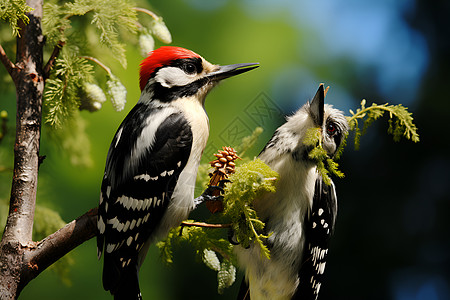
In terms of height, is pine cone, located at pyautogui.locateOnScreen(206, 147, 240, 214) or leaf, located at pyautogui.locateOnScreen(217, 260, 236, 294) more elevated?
pine cone, located at pyautogui.locateOnScreen(206, 147, 240, 214)

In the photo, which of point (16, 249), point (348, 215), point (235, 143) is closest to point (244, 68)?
point (235, 143)

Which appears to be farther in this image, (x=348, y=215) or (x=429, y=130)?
(x=429, y=130)

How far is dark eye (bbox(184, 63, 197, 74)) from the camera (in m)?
1.85

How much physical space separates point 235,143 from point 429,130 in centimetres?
455

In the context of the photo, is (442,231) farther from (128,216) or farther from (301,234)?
(128,216)

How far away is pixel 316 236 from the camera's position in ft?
6.68

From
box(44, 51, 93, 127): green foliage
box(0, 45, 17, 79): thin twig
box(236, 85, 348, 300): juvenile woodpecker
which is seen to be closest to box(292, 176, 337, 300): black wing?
box(236, 85, 348, 300): juvenile woodpecker

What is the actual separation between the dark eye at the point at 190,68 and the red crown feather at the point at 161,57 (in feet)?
0.12

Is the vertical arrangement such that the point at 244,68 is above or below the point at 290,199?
above

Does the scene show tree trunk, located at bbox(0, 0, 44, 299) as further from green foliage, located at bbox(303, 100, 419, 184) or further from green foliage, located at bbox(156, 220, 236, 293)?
green foliage, located at bbox(303, 100, 419, 184)

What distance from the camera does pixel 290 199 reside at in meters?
1.91

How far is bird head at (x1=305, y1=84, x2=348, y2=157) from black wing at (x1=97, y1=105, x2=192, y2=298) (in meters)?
0.52

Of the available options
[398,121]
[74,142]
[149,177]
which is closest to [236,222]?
[149,177]

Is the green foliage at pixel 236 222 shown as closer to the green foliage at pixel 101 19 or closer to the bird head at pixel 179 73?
the bird head at pixel 179 73
